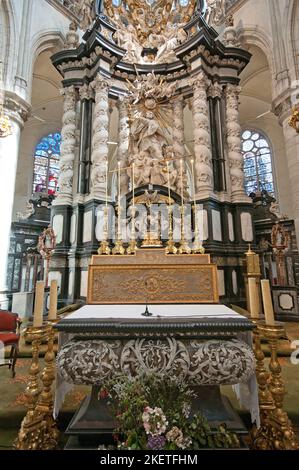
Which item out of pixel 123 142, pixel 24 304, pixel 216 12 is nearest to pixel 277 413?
pixel 24 304

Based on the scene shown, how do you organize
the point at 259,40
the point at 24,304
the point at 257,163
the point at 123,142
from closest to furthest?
the point at 24,304 < the point at 123,142 < the point at 259,40 < the point at 257,163

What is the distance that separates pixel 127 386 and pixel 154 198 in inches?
232

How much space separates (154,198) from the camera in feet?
23.2

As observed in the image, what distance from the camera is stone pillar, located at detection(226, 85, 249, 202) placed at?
25.2ft

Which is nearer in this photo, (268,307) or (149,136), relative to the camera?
(268,307)

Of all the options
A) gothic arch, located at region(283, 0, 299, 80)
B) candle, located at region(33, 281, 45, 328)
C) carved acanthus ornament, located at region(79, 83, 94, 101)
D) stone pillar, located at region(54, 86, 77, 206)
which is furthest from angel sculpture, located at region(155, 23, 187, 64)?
candle, located at region(33, 281, 45, 328)

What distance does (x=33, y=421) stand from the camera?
5.82ft

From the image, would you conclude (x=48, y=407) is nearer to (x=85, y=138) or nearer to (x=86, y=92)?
(x=85, y=138)

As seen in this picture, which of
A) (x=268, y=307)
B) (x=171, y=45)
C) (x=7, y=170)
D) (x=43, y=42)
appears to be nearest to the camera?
(x=268, y=307)

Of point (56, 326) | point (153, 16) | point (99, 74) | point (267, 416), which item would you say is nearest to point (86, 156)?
point (99, 74)

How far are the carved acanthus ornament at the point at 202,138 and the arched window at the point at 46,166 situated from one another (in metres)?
8.61

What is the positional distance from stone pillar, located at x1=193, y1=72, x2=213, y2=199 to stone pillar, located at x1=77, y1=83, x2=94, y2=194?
3231 millimetres

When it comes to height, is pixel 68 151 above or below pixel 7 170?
above

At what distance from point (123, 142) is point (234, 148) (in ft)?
11.5
